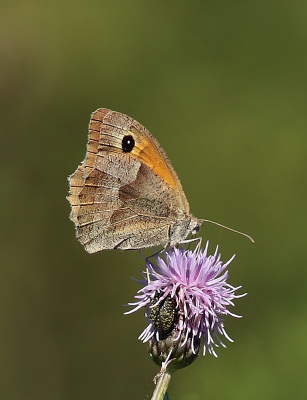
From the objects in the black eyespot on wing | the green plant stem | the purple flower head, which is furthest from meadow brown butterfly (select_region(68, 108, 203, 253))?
the green plant stem

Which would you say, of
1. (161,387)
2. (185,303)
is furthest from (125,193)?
(161,387)

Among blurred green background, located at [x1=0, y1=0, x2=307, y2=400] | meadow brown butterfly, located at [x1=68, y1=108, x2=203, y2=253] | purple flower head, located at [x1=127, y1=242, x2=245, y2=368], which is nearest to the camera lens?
purple flower head, located at [x1=127, y1=242, x2=245, y2=368]

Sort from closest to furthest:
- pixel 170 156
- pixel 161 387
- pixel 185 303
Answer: pixel 161 387
pixel 185 303
pixel 170 156

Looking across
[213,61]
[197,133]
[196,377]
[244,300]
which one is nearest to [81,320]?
[196,377]

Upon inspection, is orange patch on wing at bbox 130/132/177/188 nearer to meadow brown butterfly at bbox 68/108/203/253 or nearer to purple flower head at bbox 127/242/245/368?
meadow brown butterfly at bbox 68/108/203/253

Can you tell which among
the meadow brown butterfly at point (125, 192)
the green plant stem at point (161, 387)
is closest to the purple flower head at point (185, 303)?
the green plant stem at point (161, 387)

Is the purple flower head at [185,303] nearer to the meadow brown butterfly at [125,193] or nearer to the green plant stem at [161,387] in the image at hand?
the green plant stem at [161,387]

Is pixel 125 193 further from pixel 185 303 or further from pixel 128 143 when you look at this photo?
pixel 185 303
